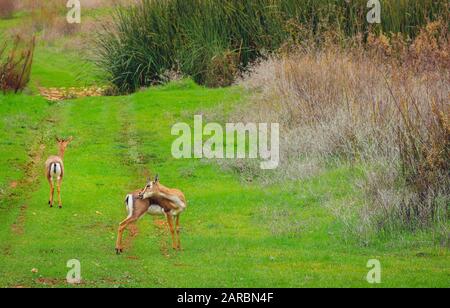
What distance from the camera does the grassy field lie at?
1186 cm

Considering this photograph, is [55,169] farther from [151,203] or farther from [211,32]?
[211,32]

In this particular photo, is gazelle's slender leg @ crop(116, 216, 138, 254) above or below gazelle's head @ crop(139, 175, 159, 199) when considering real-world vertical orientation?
below

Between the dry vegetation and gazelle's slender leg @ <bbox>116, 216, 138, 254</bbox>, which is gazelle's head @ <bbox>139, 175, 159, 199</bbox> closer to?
gazelle's slender leg @ <bbox>116, 216, 138, 254</bbox>

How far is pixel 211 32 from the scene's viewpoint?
2883 centimetres

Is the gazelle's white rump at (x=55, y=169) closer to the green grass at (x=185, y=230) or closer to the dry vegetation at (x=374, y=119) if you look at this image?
the green grass at (x=185, y=230)

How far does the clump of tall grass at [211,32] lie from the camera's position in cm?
2691

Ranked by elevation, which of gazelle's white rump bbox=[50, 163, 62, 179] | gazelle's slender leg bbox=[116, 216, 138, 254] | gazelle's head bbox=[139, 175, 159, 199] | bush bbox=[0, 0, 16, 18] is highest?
bush bbox=[0, 0, 16, 18]

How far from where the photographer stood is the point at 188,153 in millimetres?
19984

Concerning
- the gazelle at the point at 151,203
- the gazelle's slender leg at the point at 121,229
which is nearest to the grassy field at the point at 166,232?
the gazelle's slender leg at the point at 121,229

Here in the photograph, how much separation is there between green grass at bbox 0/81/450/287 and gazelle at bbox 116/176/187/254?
46 centimetres

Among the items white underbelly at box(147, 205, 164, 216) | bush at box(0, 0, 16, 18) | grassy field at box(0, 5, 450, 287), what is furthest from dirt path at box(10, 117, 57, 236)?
bush at box(0, 0, 16, 18)

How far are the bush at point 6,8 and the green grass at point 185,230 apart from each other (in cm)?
2729
